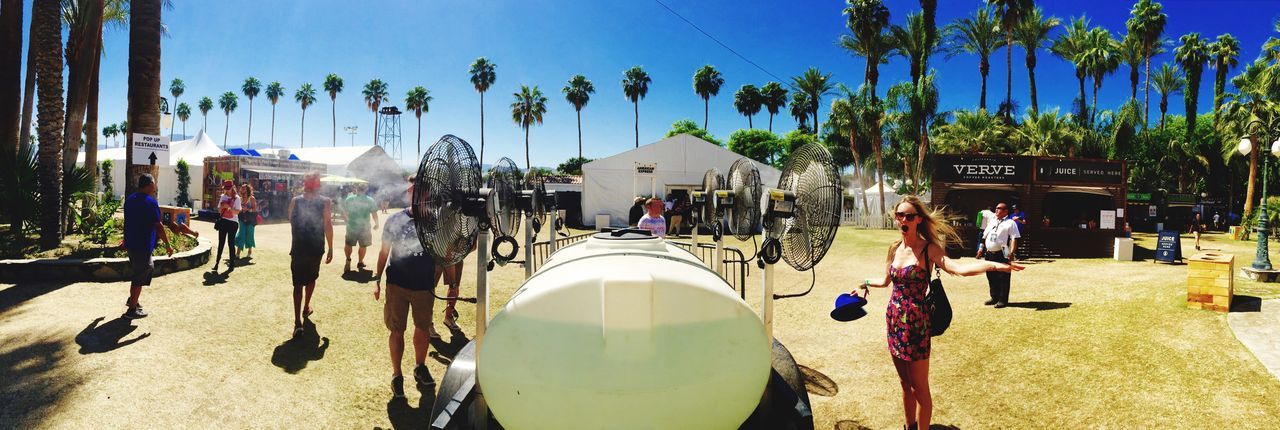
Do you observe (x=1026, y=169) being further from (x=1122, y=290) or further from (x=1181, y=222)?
(x=1181, y=222)

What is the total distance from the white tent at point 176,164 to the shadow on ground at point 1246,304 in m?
40.0

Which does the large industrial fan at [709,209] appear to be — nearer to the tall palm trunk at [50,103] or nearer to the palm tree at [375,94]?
the tall palm trunk at [50,103]

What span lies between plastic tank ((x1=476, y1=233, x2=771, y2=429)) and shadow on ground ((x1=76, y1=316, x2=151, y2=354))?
5.54 m

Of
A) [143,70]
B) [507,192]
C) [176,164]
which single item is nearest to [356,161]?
[176,164]

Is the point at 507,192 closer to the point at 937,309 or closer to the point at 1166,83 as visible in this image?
the point at 937,309

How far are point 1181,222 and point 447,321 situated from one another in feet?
135

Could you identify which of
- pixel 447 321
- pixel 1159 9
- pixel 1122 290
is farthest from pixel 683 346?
pixel 1159 9

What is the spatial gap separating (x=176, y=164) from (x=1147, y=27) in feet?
221

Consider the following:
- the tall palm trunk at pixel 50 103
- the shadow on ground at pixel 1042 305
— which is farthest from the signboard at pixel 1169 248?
the tall palm trunk at pixel 50 103

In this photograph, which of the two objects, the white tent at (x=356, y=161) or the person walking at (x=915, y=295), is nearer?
the person walking at (x=915, y=295)

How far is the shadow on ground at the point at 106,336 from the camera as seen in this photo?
528cm

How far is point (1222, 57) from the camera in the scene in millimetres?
41031

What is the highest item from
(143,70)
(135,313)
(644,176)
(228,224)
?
(143,70)

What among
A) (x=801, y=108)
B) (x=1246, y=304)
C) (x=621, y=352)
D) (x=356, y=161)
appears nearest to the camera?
(x=621, y=352)
